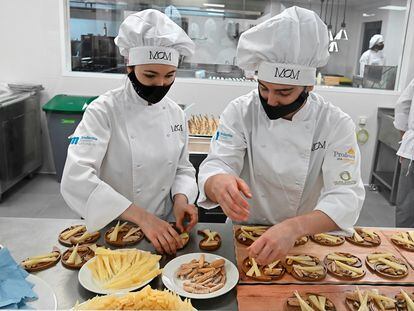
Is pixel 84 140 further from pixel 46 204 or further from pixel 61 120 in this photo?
pixel 61 120

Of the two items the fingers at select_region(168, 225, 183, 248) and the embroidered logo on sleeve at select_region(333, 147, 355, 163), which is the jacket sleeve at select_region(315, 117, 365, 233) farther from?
the fingers at select_region(168, 225, 183, 248)

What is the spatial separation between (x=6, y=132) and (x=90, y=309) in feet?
11.0

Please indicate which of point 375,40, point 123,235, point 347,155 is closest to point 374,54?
point 375,40

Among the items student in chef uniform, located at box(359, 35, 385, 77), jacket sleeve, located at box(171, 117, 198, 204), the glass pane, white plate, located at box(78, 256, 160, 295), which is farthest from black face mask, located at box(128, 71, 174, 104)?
student in chef uniform, located at box(359, 35, 385, 77)

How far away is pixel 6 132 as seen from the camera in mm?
3777

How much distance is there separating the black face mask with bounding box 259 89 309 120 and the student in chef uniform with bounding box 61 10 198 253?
407 mm

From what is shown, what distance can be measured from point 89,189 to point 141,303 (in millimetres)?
554

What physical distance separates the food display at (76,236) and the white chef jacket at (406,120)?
2.35 meters

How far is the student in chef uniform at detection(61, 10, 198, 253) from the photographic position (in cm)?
136

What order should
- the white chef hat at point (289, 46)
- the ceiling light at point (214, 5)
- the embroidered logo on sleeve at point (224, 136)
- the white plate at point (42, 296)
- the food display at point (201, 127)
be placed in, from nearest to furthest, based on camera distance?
the white plate at point (42, 296) → the white chef hat at point (289, 46) → the embroidered logo on sleeve at point (224, 136) → the food display at point (201, 127) → the ceiling light at point (214, 5)

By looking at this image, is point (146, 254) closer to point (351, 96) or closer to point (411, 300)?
point (411, 300)

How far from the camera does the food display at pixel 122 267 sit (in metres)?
1.09

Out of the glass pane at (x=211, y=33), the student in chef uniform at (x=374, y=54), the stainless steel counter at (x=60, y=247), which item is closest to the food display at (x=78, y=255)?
the stainless steel counter at (x=60, y=247)

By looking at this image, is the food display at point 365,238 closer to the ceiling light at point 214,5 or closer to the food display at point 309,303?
the food display at point 309,303
